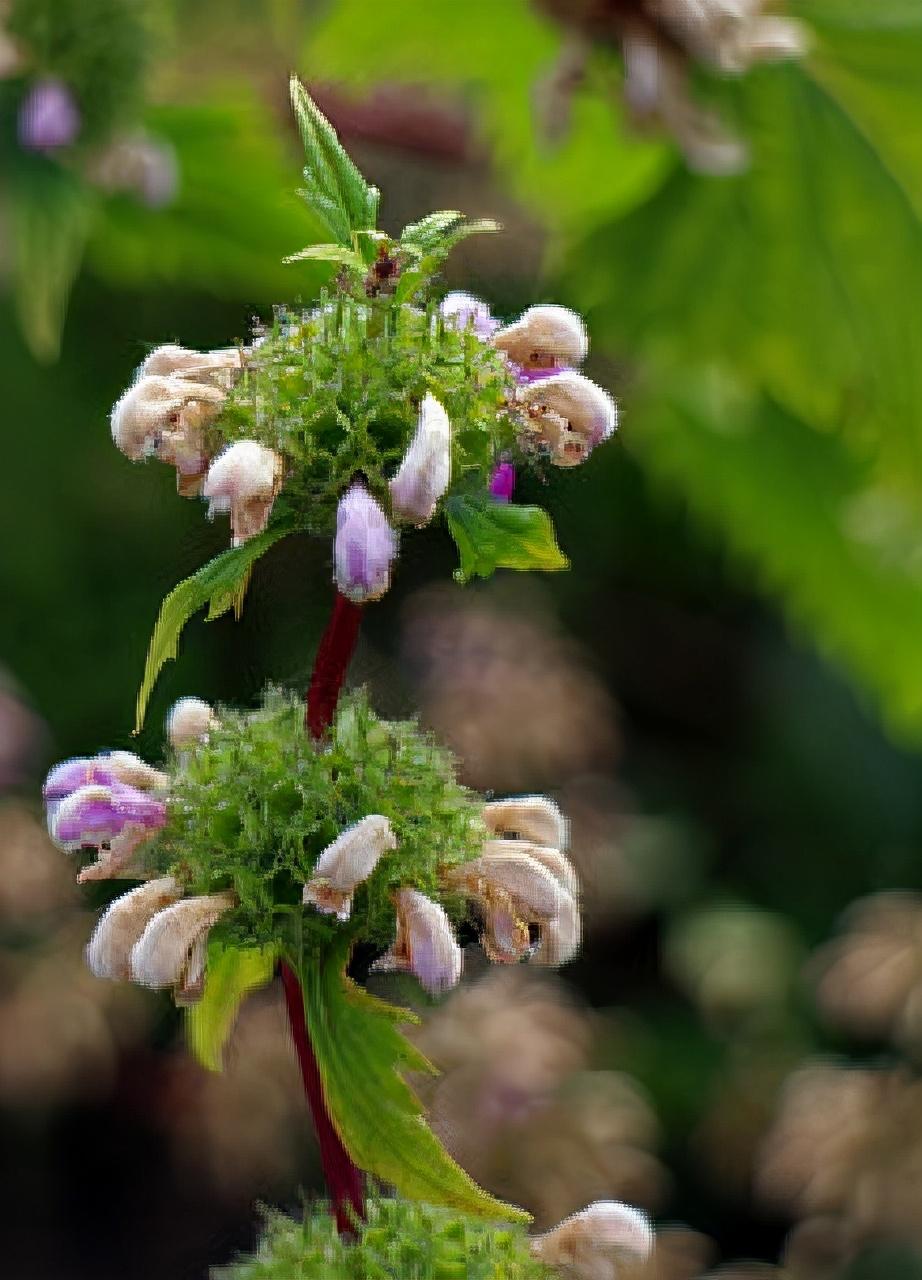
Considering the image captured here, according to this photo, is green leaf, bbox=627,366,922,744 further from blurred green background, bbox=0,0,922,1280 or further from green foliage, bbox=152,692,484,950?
green foliage, bbox=152,692,484,950

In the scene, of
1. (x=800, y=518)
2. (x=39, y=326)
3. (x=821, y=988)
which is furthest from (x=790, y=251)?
(x=821, y=988)

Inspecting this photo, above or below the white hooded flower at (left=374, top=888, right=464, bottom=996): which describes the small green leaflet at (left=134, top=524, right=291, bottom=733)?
above

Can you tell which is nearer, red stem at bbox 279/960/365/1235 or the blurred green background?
red stem at bbox 279/960/365/1235

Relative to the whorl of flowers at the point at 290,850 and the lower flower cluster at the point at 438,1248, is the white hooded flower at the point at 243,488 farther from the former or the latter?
the lower flower cluster at the point at 438,1248

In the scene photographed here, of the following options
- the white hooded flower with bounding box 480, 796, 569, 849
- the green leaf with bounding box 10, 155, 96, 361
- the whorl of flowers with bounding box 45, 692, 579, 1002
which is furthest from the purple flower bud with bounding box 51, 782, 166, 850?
the green leaf with bounding box 10, 155, 96, 361

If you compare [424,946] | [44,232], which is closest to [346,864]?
[424,946]

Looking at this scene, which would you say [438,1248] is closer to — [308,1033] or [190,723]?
[308,1033]

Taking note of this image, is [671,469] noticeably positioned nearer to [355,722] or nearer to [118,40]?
[118,40]
